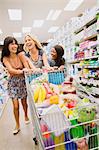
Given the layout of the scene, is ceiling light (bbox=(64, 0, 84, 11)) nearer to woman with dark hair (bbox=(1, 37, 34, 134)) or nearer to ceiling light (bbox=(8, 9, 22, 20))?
ceiling light (bbox=(8, 9, 22, 20))

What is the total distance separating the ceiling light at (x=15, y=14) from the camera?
700 centimetres

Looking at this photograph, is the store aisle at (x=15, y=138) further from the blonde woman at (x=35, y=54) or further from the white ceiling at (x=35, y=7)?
the white ceiling at (x=35, y=7)

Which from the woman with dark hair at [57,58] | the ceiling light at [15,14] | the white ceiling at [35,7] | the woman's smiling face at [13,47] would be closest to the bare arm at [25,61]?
the woman's smiling face at [13,47]

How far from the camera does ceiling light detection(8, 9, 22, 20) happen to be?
23.0 ft

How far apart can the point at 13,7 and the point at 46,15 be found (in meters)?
1.83

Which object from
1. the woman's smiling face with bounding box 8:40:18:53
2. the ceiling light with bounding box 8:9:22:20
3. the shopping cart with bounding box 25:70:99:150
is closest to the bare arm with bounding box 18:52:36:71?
the woman's smiling face with bounding box 8:40:18:53

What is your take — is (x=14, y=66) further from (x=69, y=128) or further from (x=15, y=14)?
(x=15, y=14)

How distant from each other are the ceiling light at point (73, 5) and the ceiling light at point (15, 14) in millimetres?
1871

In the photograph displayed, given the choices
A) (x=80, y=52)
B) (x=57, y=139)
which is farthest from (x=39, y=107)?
(x=80, y=52)

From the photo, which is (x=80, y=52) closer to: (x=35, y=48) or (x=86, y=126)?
(x=35, y=48)

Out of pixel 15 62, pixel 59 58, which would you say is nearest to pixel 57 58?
pixel 59 58

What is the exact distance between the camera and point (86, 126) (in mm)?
1146

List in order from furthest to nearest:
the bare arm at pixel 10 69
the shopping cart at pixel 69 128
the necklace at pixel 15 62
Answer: the necklace at pixel 15 62 → the bare arm at pixel 10 69 → the shopping cart at pixel 69 128

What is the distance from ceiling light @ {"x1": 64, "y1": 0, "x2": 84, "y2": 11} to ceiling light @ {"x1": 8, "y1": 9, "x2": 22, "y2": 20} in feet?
6.14
